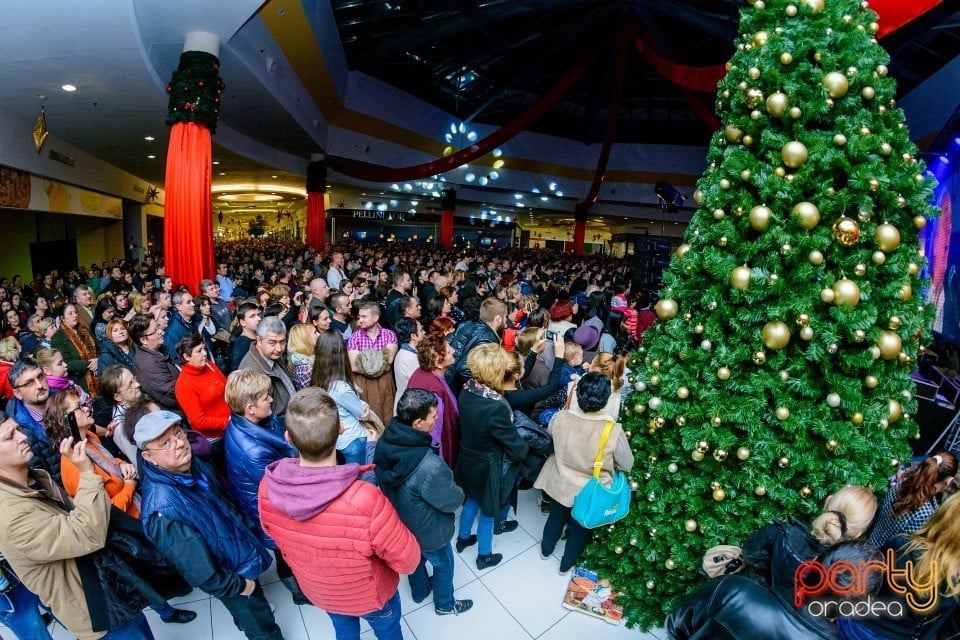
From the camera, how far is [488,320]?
3590 mm

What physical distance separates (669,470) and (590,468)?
0.38 meters

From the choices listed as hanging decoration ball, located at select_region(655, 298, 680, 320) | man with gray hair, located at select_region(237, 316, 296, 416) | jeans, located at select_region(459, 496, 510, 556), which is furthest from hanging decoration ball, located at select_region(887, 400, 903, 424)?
man with gray hair, located at select_region(237, 316, 296, 416)

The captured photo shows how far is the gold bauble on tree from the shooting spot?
69.9 inches

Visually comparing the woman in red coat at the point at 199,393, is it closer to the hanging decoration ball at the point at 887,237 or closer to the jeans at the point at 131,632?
the jeans at the point at 131,632

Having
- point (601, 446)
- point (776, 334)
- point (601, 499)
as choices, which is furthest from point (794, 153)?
point (601, 499)

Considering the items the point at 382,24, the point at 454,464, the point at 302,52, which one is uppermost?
the point at 382,24

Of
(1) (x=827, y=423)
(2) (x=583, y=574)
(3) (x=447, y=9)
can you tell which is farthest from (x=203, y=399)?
(3) (x=447, y=9)

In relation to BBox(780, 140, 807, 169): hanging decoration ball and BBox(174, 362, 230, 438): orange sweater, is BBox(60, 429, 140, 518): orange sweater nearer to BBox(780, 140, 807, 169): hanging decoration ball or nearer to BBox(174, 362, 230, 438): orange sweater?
BBox(174, 362, 230, 438): orange sweater

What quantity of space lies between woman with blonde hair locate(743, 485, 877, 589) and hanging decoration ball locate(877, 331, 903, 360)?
55 cm

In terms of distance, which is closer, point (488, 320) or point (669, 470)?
point (669, 470)

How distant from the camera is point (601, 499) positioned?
2.24 meters

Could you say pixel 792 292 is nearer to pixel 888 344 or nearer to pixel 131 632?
pixel 888 344

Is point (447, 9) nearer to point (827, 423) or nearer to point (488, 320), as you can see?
point (488, 320)

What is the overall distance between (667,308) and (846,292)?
0.64 meters
